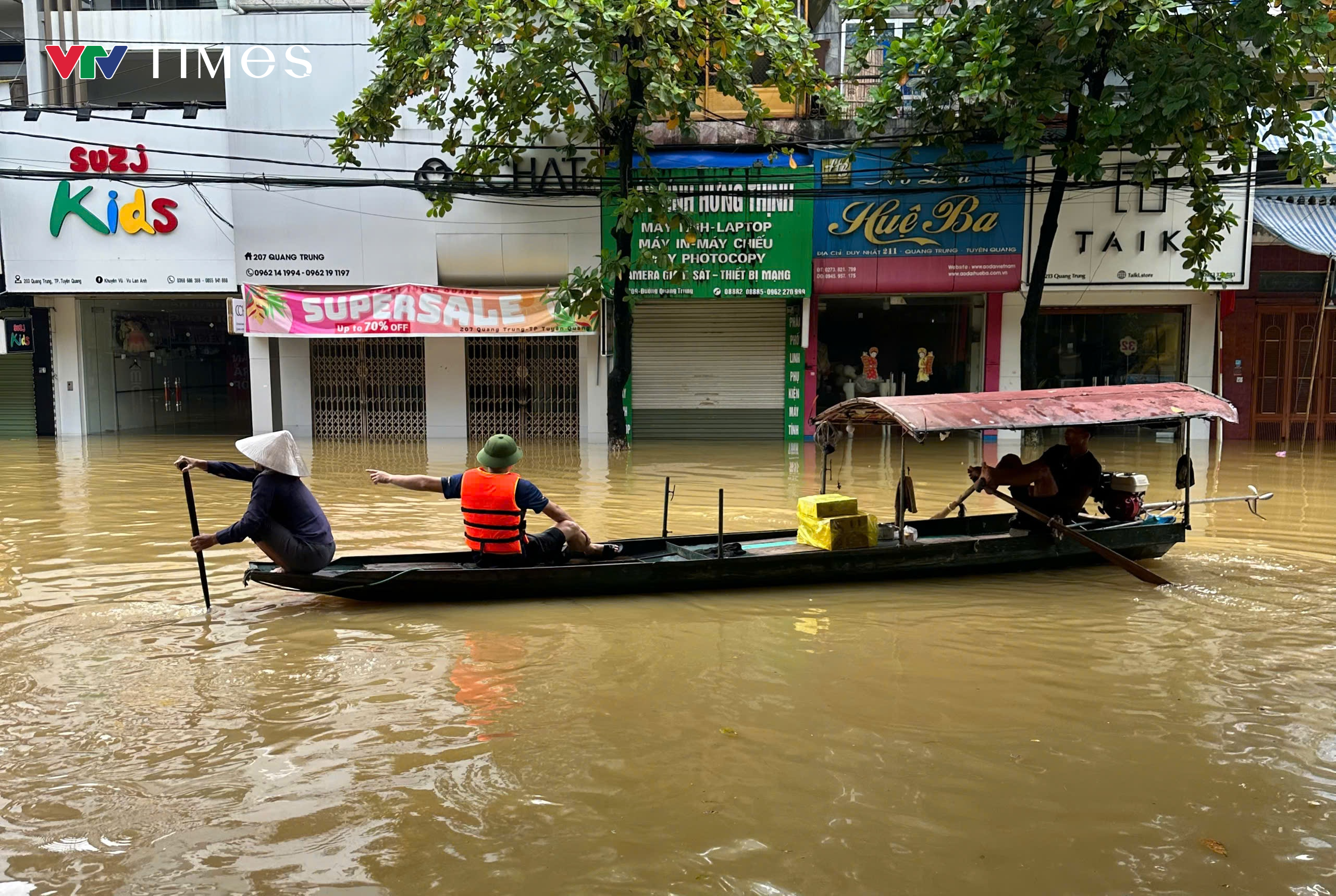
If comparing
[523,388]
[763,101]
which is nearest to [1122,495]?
[763,101]

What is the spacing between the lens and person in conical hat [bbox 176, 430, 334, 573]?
664 cm

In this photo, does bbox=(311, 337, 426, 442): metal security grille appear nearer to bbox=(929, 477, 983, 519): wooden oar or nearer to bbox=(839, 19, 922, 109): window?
bbox=(839, 19, 922, 109): window

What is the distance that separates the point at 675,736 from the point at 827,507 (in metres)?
3.47

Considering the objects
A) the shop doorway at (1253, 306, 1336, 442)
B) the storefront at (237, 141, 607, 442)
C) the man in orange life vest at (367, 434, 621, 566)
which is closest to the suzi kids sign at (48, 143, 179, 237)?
the storefront at (237, 141, 607, 442)

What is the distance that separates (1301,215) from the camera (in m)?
17.3

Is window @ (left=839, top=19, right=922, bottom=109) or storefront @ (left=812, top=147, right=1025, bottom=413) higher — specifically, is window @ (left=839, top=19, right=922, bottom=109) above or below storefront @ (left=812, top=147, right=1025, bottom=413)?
above

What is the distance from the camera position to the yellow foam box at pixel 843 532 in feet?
26.5

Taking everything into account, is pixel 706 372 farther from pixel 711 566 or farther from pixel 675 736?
pixel 675 736

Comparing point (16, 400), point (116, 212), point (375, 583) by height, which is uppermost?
point (116, 212)

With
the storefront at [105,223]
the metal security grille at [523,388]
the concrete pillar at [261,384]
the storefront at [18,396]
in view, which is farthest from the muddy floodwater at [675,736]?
the storefront at [18,396]

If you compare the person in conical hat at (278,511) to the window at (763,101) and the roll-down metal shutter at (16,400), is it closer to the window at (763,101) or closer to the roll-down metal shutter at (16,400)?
the window at (763,101)

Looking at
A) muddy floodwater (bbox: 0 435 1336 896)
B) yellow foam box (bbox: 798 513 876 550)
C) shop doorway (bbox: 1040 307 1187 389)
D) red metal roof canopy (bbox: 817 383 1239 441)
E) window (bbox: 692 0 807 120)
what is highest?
window (bbox: 692 0 807 120)

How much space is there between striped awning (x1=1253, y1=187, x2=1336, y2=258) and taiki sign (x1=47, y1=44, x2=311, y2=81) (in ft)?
54.8

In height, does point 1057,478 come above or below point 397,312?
below
